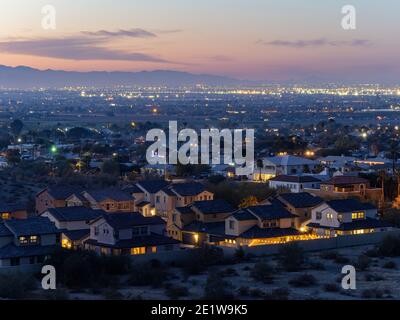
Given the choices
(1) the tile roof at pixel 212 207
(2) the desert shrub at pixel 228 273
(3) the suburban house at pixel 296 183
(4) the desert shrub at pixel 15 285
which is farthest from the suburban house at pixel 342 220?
(4) the desert shrub at pixel 15 285

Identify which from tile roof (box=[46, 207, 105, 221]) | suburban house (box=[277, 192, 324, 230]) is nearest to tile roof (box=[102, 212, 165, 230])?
tile roof (box=[46, 207, 105, 221])

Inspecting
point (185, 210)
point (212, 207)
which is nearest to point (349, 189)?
point (212, 207)

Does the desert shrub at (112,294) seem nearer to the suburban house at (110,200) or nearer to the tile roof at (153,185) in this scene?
the suburban house at (110,200)

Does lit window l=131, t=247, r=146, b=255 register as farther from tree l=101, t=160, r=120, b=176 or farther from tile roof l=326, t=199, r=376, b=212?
tree l=101, t=160, r=120, b=176

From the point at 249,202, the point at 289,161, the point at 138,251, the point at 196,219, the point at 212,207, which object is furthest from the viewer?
the point at 289,161

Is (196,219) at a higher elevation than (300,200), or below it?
below

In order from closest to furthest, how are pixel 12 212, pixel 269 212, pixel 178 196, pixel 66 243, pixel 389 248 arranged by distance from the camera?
pixel 389 248 < pixel 66 243 < pixel 269 212 < pixel 12 212 < pixel 178 196

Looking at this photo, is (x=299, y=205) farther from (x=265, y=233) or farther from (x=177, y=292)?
(x=177, y=292)
